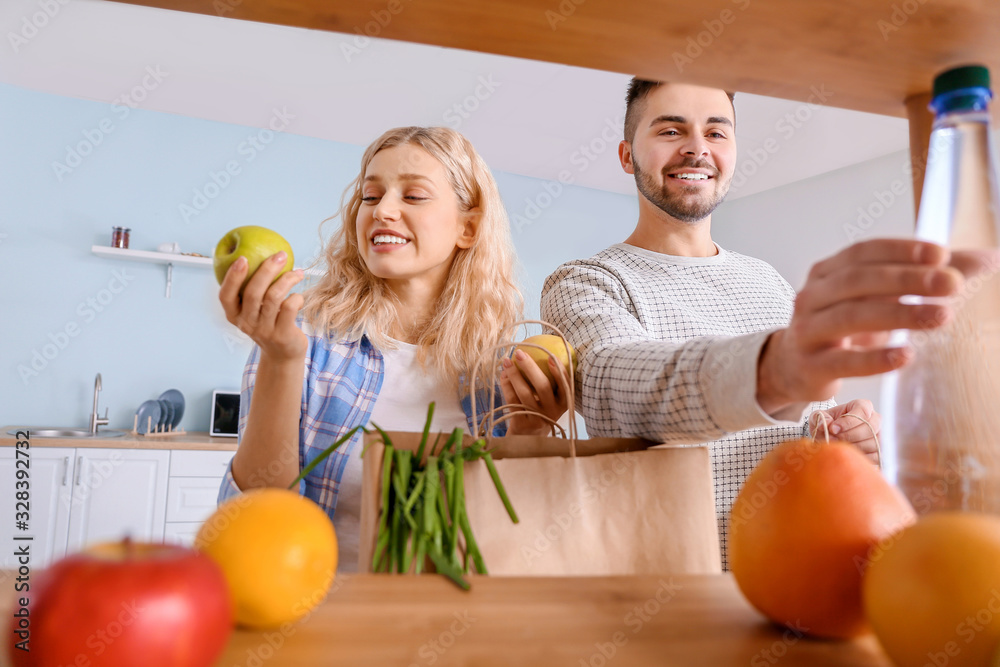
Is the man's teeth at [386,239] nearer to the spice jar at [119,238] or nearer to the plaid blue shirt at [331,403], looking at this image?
the plaid blue shirt at [331,403]

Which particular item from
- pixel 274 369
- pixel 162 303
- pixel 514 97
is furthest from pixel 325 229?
pixel 274 369

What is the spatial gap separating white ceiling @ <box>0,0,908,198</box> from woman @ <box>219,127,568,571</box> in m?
1.63

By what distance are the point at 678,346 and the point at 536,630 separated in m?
0.33

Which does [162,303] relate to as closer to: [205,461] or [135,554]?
[205,461]

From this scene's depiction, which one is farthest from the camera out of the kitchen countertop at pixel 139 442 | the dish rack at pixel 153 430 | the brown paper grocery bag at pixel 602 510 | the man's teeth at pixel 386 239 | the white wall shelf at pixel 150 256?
the white wall shelf at pixel 150 256

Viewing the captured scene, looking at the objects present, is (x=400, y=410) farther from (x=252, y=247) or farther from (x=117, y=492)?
(x=117, y=492)

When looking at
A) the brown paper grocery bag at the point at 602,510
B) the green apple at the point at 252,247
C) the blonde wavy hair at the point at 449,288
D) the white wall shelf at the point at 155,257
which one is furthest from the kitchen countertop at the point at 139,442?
the brown paper grocery bag at the point at 602,510

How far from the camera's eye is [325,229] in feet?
12.6

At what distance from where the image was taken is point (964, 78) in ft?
1.08

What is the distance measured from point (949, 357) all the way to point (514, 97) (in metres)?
3.19

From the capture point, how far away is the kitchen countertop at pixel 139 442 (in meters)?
2.73

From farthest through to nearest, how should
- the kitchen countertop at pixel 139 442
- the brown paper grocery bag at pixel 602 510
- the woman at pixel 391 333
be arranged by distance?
1. the kitchen countertop at pixel 139 442
2. the woman at pixel 391 333
3. the brown paper grocery bag at pixel 602 510

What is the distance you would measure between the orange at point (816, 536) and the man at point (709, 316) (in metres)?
0.05

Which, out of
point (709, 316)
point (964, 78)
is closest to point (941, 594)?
point (964, 78)
